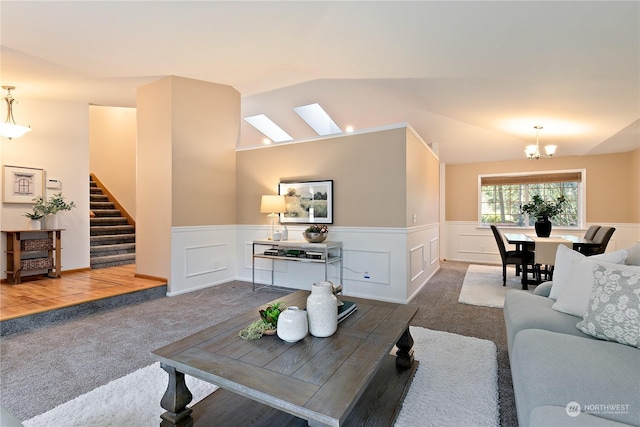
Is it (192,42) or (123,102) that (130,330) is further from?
(123,102)

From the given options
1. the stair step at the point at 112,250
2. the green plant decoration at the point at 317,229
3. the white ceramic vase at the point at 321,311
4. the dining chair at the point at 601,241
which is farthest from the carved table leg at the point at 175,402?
the dining chair at the point at 601,241

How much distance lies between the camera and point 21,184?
4.44 m

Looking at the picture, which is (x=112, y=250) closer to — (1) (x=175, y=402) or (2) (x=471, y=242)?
(1) (x=175, y=402)

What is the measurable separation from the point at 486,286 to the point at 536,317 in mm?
3196

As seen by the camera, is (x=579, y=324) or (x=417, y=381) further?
(x=417, y=381)

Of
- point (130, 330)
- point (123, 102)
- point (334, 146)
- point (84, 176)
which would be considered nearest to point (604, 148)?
point (334, 146)

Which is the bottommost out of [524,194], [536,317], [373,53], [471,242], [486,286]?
[486,286]

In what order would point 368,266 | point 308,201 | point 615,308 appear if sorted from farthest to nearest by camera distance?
point 308,201, point 368,266, point 615,308

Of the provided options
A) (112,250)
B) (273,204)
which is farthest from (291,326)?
(112,250)

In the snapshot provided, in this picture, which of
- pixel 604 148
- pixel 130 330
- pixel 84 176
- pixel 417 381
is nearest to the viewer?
pixel 417 381

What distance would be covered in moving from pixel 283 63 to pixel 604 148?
641 centimetres

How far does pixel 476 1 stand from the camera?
2203 millimetres

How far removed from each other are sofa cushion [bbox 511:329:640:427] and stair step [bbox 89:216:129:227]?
7.42 meters
